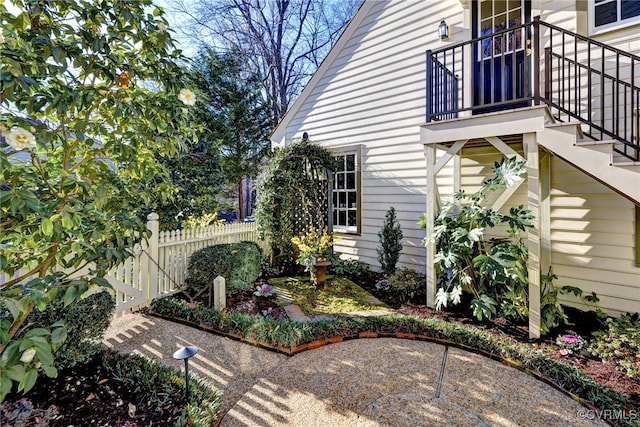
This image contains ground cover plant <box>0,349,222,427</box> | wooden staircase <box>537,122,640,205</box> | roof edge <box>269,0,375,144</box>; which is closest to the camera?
ground cover plant <box>0,349,222,427</box>

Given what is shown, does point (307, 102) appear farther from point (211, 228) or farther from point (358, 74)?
point (211, 228)

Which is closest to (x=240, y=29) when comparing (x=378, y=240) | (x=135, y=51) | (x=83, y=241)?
(x=378, y=240)

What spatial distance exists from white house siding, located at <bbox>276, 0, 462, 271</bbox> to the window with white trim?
0.16 m

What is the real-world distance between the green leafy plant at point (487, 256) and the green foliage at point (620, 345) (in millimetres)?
719

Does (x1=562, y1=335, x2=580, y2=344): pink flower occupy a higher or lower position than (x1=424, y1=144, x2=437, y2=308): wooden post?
lower

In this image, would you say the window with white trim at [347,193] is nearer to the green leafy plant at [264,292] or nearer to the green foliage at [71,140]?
the green leafy plant at [264,292]

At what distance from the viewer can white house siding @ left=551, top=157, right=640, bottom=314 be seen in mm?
3812

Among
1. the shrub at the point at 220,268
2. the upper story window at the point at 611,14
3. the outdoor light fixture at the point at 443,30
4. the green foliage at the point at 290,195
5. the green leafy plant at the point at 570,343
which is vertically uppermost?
the outdoor light fixture at the point at 443,30

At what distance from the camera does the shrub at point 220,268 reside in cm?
478

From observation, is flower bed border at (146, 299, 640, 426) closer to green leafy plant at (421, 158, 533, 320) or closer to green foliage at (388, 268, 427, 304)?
green leafy plant at (421, 158, 533, 320)

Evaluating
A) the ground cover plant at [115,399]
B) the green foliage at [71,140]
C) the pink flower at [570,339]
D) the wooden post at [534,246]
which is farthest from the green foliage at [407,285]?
the green foliage at [71,140]

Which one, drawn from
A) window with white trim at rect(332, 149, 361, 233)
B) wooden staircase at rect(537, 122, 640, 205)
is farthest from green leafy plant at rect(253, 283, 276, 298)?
wooden staircase at rect(537, 122, 640, 205)

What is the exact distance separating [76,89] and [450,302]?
15.5ft

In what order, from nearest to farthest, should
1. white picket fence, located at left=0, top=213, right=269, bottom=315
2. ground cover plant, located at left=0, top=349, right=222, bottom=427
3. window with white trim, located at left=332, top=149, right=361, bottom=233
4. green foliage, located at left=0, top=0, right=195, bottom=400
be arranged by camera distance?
green foliage, located at left=0, top=0, right=195, bottom=400 → ground cover plant, located at left=0, top=349, right=222, bottom=427 → white picket fence, located at left=0, top=213, right=269, bottom=315 → window with white trim, located at left=332, top=149, right=361, bottom=233
